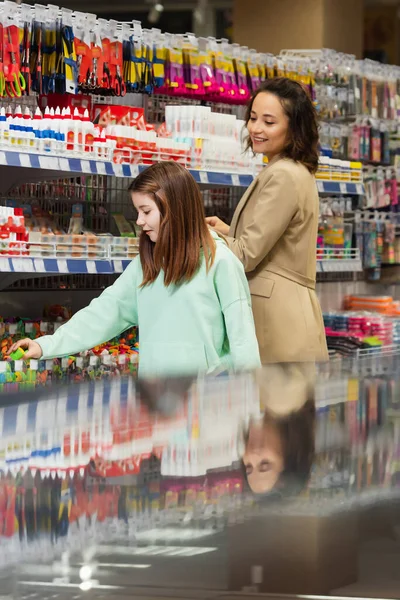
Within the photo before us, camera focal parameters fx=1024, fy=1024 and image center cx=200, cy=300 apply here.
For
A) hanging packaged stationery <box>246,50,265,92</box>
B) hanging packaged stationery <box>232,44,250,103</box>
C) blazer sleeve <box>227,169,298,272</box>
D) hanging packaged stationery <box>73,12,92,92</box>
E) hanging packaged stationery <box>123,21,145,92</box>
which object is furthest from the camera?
hanging packaged stationery <box>246,50,265,92</box>

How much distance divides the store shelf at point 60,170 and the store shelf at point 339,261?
2.93 ft

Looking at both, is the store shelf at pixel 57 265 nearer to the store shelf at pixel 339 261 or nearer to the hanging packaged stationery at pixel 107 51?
the hanging packaged stationery at pixel 107 51

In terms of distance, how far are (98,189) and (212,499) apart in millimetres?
4215

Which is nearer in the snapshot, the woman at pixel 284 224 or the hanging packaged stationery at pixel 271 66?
the woman at pixel 284 224

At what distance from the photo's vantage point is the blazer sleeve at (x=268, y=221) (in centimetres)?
329

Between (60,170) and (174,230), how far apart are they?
4.76 ft

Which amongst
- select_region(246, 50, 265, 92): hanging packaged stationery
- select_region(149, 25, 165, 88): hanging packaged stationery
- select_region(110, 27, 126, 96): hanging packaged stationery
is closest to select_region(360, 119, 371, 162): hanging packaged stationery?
select_region(246, 50, 265, 92): hanging packaged stationery

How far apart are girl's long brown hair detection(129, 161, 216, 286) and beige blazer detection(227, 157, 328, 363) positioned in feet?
2.02

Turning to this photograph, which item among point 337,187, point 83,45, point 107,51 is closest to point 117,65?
point 107,51

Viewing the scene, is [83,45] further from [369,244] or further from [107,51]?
[369,244]

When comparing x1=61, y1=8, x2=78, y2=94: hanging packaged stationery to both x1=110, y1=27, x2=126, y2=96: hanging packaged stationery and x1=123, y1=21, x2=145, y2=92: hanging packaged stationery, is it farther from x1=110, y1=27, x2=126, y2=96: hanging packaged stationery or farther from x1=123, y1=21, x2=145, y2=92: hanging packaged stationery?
x1=123, y1=21, x2=145, y2=92: hanging packaged stationery

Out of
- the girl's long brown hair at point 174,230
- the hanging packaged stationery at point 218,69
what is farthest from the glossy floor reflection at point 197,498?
the hanging packaged stationery at point 218,69

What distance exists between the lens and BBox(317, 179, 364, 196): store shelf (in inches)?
209

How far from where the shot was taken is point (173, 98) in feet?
17.0
